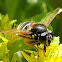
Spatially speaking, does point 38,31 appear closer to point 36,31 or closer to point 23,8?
point 36,31

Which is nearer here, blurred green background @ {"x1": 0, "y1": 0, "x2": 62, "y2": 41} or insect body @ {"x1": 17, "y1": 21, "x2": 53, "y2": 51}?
insect body @ {"x1": 17, "y1": 21, "x2": 53, "y2": 51}

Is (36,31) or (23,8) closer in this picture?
(36,31)

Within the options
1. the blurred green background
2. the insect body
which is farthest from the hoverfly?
the blurred green background

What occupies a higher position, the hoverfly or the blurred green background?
the blurred green background

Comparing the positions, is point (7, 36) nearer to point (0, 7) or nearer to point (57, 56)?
point (57, 56)

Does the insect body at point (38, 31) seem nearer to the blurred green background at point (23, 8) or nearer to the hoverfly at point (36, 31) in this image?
the hoverfly at point (36, 31)

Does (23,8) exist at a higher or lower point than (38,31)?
higher

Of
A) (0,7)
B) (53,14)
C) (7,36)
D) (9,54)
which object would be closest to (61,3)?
(53,14)

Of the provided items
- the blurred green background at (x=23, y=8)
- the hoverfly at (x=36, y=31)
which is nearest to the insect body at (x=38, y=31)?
the hoverfly at (x=36, y=31)

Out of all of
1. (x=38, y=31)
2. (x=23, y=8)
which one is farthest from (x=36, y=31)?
(x=23, y=8)

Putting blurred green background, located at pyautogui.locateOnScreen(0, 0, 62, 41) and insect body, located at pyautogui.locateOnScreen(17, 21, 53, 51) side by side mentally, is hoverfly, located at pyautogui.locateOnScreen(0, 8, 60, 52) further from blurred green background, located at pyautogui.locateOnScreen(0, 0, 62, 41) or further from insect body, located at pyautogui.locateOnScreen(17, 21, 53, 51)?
blurred green background, located at pyautogui.locateOnScreen(0, 0, 62, 41)
